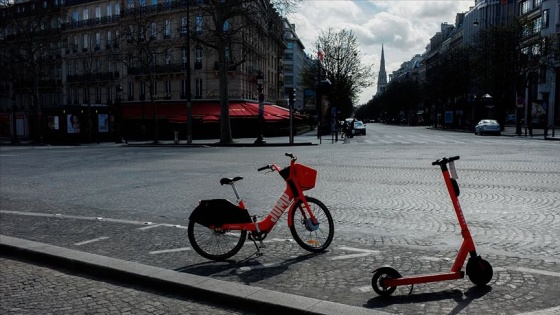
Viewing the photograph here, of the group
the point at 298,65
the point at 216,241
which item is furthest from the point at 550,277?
the point at 298,65

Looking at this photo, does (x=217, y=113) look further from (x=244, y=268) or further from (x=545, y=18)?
(x=244, y=268)

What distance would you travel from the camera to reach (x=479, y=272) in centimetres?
470

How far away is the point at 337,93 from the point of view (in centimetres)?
6253

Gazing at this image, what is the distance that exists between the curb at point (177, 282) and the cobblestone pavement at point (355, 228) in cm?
28

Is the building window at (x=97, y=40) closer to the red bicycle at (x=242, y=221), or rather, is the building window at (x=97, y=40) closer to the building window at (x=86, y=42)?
the building window at (x=86, y=42)

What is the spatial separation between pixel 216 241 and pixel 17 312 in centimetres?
221

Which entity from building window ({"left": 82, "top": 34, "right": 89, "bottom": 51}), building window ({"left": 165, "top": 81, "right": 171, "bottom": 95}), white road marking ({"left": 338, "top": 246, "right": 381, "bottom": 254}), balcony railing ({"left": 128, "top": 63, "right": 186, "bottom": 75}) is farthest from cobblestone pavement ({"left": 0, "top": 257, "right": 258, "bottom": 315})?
building window ({"left": 82, "top": 34, "right": 89, "bottom": 51})

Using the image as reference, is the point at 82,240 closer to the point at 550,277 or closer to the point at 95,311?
the point at 95,311

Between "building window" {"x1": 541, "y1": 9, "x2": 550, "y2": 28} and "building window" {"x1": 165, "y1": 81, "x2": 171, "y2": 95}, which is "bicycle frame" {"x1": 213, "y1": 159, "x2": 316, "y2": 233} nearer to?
"building window" {"x1": 165, "y1": 81, "x2": 171, "y2": 95}

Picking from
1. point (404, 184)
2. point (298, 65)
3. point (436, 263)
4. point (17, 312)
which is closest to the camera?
point (17, 312)

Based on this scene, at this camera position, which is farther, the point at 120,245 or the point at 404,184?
the point at 404,184

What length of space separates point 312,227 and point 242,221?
825 millimetres

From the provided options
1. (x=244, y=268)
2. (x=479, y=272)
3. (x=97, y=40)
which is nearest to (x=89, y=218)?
(x=244, y=268)

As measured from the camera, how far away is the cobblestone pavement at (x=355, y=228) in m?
4.71
